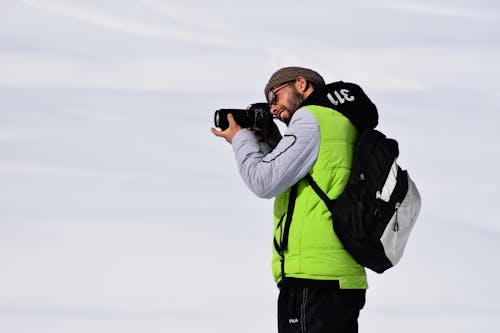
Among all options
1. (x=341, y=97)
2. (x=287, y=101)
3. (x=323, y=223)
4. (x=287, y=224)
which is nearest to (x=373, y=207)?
(x=323, y=223)

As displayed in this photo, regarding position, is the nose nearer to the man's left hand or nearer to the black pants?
the man's left hand

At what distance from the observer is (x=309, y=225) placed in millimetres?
2832

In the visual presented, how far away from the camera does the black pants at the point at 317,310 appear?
9.27ft

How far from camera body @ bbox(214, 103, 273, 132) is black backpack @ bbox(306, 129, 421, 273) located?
337 mm

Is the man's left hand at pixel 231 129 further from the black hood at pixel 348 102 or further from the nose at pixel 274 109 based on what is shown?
the black hood at pixel 348 102

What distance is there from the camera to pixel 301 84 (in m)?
3.05

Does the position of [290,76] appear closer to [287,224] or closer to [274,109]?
[274,109]

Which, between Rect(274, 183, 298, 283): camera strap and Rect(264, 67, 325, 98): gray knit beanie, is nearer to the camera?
Rect(274, 183, 298, 283): camera strap

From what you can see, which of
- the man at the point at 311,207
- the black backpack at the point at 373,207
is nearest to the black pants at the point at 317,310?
the man at the point at 311,207

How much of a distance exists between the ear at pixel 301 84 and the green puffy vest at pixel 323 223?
15 cm

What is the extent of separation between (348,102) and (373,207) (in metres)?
0.37

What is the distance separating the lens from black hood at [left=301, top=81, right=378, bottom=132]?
9.67 feet

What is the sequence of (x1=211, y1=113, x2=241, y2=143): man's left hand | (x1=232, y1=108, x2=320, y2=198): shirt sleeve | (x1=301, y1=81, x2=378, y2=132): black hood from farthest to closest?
1. (x1=211, y1=113, x2=241, y2=143): man's left hand
2. (x1=301, y1=81, x2=378, y2=132): black hood
3. (x1=232, y1=108, x2=320, y2=198): shirt sleeve

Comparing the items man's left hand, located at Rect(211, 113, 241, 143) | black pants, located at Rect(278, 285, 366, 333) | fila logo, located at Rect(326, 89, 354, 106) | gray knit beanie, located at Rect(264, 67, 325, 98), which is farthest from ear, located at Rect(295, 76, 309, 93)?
black pants, located at Rect(278, 285, 366, 333)
